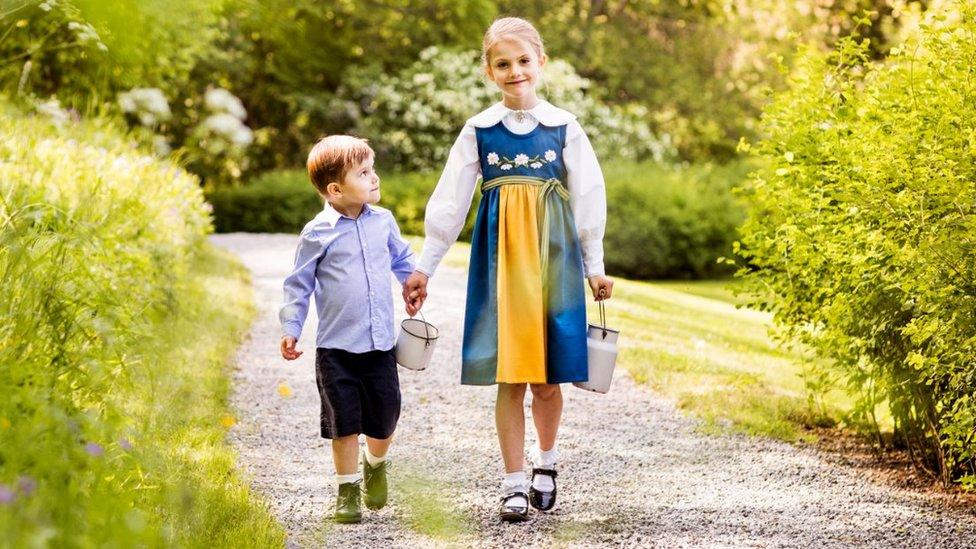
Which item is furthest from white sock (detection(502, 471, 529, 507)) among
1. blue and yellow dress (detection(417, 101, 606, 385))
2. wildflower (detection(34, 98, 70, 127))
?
wildflower (detection(34, 98, 70, 127))

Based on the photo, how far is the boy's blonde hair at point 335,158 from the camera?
383 centimetres

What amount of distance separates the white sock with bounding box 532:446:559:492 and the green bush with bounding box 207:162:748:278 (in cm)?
1141

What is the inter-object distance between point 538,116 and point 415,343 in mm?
892

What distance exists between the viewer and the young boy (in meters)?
3.81

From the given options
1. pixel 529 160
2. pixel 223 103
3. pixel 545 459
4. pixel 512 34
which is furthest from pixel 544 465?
pixel 223 103

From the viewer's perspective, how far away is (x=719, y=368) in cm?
700

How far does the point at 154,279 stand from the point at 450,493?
315 centimetres

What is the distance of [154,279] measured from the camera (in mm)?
6684

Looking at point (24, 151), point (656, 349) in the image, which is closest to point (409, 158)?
point (656, 349)

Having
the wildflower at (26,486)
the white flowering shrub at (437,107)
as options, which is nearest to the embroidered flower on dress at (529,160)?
the wildflower at (26,486)

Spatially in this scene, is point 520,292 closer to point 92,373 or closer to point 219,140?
point 92,373

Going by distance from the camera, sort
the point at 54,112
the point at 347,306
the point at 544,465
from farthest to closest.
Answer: the point at 54,112
the point at 544,465
the point at 347,306

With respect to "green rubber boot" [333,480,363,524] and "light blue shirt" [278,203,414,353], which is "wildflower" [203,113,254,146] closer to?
"light blue shirt" [278,203,414,353]

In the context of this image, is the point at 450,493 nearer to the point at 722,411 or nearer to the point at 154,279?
the point at 722,411
